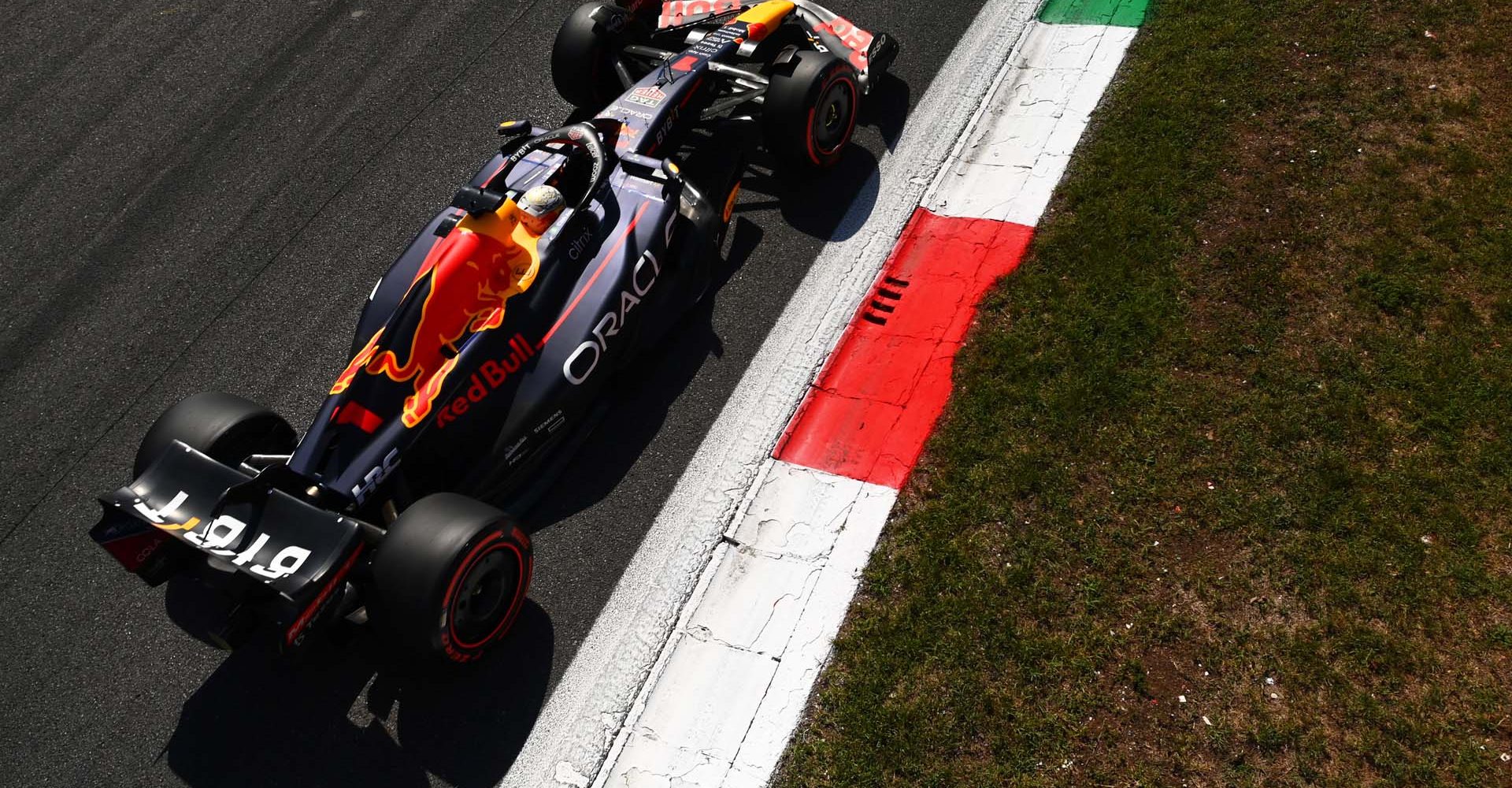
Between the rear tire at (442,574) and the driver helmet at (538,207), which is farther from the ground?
the driver helmet at (538,207)

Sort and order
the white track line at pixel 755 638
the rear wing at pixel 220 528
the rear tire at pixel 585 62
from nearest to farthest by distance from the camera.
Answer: the rear wing at pixel 220 528 < the white track line at pixel 755 638 < the rear tire at pixel 585 62

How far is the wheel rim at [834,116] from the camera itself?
7.27 metres

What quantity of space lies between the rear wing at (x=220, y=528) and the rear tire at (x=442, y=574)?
231mm

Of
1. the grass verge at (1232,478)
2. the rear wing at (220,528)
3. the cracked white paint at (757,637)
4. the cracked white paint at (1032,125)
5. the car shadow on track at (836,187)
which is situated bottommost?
the grass verge at (1232,478)

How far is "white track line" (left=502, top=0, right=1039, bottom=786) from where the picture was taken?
16.9ft

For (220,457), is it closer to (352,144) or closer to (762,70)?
(352,144)

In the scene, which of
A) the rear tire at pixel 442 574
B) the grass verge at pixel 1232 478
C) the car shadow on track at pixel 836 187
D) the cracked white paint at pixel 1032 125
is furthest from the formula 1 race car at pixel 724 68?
the rear tire at pixel 442 574

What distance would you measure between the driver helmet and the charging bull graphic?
76 mm

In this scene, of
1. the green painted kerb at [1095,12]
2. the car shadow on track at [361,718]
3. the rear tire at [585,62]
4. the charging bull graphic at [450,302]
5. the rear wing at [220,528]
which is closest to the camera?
the rear wing at [220,528]

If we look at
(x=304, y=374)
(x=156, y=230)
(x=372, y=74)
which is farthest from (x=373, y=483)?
(x=372, y=74)

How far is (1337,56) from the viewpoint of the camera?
7688 millimetres

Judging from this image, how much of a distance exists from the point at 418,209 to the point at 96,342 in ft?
8.20

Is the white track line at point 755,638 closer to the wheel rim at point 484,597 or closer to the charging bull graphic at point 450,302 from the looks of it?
the wheel rim at point 484,597

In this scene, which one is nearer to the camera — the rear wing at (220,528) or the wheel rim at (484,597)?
the rear wing at (220,528)
